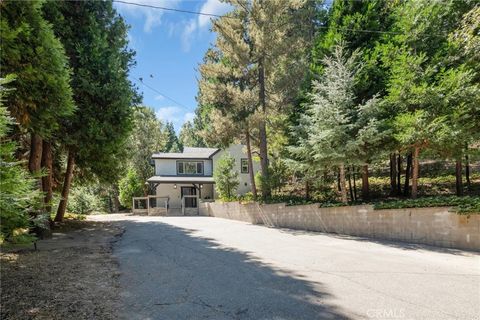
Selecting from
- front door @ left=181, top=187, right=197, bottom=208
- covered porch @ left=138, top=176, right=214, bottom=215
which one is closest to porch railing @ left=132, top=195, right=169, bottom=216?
covered porch @ left=138, top=176, right=214, bottom=215

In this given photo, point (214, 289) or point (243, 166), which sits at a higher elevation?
point (243, 166)

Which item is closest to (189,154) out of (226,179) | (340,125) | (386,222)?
(226,179)

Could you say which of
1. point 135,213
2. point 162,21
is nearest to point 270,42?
point 162,21

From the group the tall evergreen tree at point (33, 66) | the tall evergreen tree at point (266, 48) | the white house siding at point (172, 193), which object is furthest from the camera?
the white house siding at point (172, 193)

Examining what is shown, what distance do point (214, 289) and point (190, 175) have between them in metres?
25.5

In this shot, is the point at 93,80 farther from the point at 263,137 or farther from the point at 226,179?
the point at 226,179

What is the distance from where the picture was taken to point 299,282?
199 inches

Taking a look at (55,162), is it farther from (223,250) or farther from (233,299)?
(233,299)

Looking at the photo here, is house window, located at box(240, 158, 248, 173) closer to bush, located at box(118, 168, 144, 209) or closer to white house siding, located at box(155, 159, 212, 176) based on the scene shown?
white house siding, located at box(155, 159, 212, 176)

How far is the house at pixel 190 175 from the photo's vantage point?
28328 mm

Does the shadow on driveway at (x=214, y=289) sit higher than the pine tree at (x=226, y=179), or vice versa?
the pine tree at (x=226, y=179)

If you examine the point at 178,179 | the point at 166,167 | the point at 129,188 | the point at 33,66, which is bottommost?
the point at 129,188

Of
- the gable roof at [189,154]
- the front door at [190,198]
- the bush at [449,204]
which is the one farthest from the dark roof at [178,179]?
the bush at [449,204]

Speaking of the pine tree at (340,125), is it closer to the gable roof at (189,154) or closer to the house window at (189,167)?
the gable roof at (189,154)
